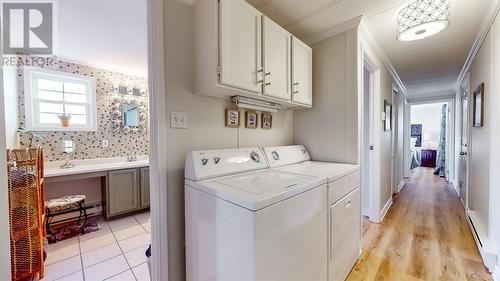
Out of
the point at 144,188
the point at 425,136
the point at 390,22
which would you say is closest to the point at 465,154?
the point at 390,22

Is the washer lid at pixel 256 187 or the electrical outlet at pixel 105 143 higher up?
the electrical outlet at pixel 105 143

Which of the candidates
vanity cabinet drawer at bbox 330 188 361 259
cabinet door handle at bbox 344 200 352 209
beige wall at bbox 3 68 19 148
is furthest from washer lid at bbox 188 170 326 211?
beige wall at bbox 3 68 19 148

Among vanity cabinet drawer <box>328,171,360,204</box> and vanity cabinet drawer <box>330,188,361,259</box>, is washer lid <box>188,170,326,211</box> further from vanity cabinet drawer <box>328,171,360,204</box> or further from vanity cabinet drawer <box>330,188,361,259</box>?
vanity cabinet drawer <box>330,188,361,259</box>

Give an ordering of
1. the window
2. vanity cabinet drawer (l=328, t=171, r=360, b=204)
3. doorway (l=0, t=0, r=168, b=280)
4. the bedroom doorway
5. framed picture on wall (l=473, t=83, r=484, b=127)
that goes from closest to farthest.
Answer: doorway (l=0, t=0, r=168, b=280) < vanity cabinet drawer (l=328, t=171, r=360, b=204) < framed picture on wall (l=473, t=83, r=484, b=127) < the window < the bedroom doorway

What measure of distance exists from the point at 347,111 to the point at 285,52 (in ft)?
2.73

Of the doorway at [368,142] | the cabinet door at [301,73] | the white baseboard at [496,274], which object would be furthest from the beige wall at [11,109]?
the white baseboard at [496,274]

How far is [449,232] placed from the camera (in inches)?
96.0

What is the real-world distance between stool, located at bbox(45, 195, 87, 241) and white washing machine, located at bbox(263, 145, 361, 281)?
2.51 m

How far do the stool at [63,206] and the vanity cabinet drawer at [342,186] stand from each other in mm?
2939

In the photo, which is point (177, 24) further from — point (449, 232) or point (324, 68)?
point (449, 232)

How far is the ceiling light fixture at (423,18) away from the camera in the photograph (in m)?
1.55

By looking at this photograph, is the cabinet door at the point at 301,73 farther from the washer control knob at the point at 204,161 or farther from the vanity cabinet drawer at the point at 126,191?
the vanity cabinet drawer at the point at 126,191

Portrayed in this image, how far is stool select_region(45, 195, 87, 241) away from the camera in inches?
92.9

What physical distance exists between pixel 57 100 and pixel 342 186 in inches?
150
